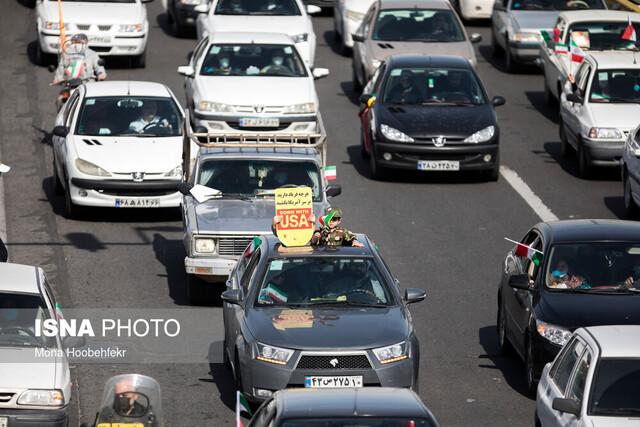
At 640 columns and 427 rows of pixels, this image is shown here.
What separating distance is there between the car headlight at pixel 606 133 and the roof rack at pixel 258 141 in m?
5.21

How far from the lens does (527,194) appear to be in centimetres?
2594

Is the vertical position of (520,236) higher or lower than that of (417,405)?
lower

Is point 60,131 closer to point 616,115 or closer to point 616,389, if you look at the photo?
point 616,115

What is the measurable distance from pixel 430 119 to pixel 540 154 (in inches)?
123

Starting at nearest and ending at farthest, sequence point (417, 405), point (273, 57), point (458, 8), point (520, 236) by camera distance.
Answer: point (417, 405)
point (520, 236)
point (273, 57)
point (458, 8)

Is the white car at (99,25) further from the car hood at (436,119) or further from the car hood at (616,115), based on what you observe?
the car hood at (616,115)

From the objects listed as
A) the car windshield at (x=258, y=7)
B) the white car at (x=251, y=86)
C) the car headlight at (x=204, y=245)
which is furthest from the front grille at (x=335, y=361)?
the car windshield at (x=258, y=7)

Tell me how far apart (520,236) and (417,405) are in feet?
40.5

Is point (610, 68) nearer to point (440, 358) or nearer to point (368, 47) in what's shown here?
point (368, 47)

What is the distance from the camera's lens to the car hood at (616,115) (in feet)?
85.7

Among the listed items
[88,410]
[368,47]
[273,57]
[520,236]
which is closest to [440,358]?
[88,410]

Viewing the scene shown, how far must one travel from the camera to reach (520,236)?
23.2m

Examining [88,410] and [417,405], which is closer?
[417,405]

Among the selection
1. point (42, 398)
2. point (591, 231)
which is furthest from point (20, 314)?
point (591, 231)
